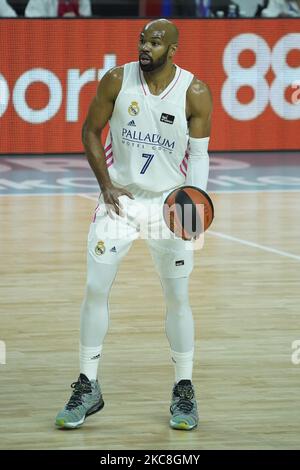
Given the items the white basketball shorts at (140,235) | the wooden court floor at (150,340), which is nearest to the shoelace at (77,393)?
the wooden court floor at (150,340)

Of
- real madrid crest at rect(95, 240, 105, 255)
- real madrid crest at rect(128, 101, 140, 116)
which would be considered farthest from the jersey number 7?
real madrid crest at rect(95, 240, 105, 255)

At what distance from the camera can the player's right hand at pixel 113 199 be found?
6484 millimetres

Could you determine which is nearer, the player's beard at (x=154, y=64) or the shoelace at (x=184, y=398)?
the player's beard at (x=154, y=64)

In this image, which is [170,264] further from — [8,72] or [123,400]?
[8,72]

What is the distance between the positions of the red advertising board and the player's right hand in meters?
12.0

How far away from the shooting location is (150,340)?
28.0 feet

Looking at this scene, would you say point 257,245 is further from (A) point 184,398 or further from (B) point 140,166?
(B) point 140,166

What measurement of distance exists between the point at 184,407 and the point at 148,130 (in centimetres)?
150

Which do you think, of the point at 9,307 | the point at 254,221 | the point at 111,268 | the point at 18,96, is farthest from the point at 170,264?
the point at 18,96

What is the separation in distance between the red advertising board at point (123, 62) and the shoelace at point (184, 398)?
12066 millimetres

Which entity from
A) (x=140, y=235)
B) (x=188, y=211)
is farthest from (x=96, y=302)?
(x=188, y=211)

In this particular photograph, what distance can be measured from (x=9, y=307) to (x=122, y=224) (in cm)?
326

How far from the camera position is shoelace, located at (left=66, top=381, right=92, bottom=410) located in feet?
21.6

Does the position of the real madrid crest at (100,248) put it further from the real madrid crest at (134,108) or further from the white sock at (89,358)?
the real madrid crest at (134,108)
